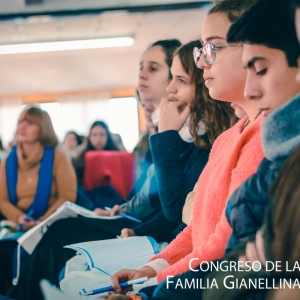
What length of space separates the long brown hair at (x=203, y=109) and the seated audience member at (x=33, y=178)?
1.68 feet

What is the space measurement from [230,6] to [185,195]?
356 millimetres

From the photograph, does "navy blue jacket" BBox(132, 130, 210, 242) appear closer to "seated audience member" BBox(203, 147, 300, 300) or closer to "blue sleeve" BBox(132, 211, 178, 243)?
"blue sleeve" BBox(132, 211, 178, 243)

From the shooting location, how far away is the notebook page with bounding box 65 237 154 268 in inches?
32.8

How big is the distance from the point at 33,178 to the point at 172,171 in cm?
56

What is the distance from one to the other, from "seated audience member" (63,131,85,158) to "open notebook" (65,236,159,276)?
59cm

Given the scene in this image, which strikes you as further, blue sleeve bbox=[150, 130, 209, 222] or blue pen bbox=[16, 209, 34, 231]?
blue pen bbox=[16, 209, 34, 231]

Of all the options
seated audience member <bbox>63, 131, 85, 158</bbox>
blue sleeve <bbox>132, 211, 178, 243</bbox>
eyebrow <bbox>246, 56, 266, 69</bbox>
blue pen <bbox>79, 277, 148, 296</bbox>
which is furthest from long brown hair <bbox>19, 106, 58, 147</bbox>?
eyebrow <bbox>246, 56, 266, 69</bbox>

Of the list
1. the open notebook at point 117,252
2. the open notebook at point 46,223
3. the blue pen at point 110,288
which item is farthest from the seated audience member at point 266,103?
the open notebook at point 46,223

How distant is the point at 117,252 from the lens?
856 millimetres

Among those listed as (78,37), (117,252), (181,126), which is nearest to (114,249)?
(117,252)

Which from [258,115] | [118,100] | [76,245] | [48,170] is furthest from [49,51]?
[258,115]

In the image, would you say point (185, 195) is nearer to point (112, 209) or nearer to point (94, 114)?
point (112, 209)

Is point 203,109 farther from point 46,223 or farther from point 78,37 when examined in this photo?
point 78,37

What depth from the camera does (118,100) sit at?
4.88 feet
